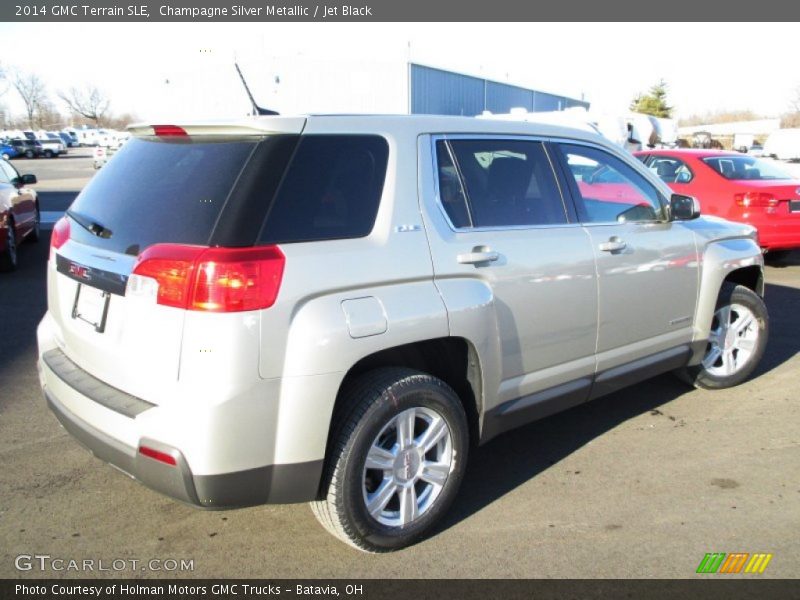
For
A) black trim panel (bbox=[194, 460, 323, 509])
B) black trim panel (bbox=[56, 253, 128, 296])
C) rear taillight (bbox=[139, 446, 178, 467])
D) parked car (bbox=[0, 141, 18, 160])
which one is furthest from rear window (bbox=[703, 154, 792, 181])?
parked car (bbox=[0, 141, 18, 160])

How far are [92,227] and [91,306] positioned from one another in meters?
0.37

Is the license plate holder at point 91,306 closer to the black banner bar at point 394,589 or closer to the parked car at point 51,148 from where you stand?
the black banner bar at point 394,589

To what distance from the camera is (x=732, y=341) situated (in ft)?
16.5

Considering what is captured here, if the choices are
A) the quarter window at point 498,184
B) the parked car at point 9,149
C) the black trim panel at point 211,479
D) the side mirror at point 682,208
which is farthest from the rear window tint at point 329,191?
the parked car at point 9,149

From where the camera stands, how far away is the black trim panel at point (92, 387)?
2.60 m

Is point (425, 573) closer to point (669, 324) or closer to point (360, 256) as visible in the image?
point (360, 256)

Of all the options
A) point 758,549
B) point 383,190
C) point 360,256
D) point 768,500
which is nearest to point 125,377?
point 360,256

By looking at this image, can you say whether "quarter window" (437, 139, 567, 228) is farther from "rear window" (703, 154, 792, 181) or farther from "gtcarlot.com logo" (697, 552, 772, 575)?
"rear window" (703, 154, 792, 181)

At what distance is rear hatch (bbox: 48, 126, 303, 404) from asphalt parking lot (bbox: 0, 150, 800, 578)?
2.77 ft

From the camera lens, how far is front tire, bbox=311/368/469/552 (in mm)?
2764

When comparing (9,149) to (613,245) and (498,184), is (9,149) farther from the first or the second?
(613,245)

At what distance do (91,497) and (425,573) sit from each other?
69.3 inches

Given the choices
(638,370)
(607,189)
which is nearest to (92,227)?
(607,189)

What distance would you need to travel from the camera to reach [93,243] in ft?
9.55
